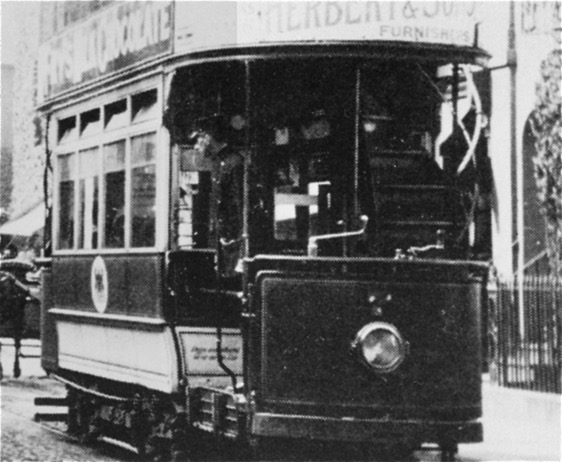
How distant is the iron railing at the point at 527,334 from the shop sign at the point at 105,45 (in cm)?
Answer: 662

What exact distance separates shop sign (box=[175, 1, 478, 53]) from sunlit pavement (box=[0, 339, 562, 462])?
365 centimetres

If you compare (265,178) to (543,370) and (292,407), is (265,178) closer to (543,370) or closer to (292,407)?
(292,407)

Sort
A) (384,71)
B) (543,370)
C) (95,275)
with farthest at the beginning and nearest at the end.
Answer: (543,370) < (95,275) < (384,71)

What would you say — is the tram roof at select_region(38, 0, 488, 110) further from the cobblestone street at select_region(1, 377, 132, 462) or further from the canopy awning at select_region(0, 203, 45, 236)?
the canopy awning at select_region(0, 203, 45, 236)

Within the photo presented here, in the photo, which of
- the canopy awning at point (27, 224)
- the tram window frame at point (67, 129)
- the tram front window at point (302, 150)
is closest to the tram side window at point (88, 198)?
the tram window frame at point (67, 129)

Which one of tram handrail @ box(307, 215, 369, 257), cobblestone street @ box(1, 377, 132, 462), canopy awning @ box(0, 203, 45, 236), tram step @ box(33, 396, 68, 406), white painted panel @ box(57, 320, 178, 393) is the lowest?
cobblestone street @ box(1, 377, 132, 462)

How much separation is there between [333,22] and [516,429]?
5.87 metres

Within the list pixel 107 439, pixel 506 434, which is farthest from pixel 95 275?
pixel 506 434

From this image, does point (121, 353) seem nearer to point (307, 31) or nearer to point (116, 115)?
point (116, 115)

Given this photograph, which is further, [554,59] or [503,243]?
[503,243]

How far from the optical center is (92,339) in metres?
10.1

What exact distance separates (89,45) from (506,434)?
524 cm

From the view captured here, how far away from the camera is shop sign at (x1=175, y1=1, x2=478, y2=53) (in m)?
7.85

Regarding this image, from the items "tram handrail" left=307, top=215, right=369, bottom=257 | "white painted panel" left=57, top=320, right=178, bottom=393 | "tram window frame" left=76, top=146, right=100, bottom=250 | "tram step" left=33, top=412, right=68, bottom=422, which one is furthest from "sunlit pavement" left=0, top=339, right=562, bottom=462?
"tram step" left=33, top=412, right=68, bottom=422
